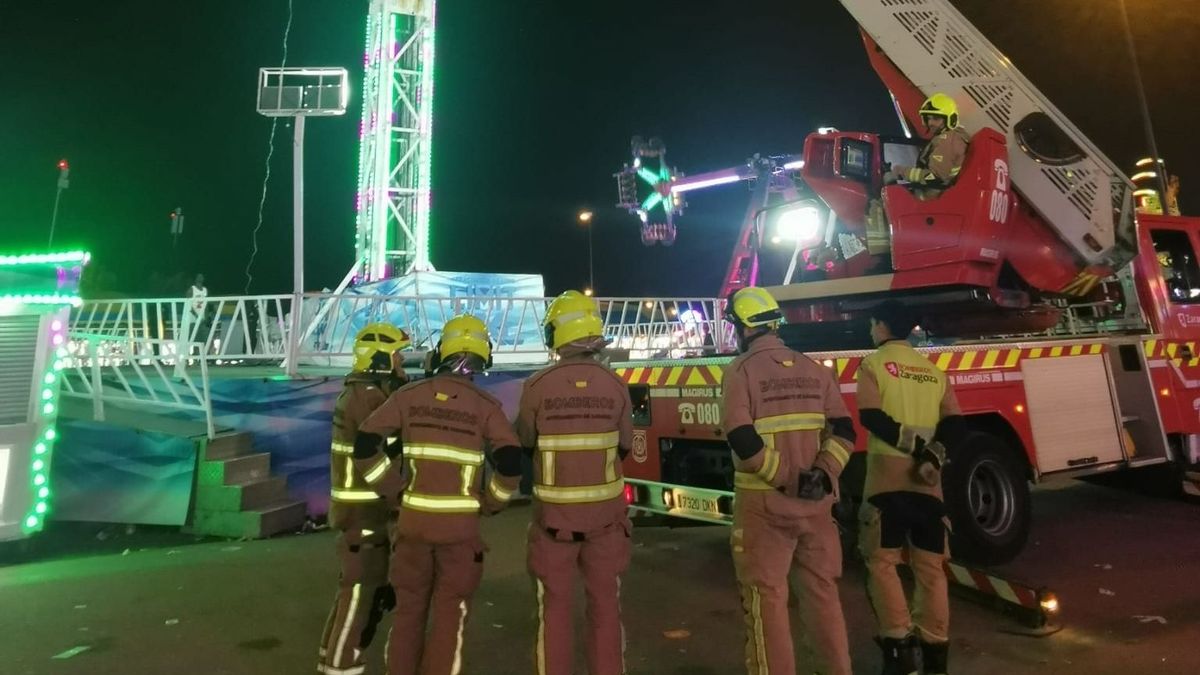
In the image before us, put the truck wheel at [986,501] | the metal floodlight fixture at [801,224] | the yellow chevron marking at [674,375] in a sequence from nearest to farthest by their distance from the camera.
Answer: the truck wheel at [986,501] < the yellow chevron marking at [674,375] < the metal floodlight fixture at [801,224]

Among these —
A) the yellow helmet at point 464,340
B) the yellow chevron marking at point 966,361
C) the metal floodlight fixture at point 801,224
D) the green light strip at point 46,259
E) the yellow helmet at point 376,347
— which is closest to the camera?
the yellow helmet at point 464,340

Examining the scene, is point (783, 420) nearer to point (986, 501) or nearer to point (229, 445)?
point (986, 501)

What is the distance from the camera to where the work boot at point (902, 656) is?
358 centimetres

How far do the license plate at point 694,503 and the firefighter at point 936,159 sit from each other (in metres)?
2.63

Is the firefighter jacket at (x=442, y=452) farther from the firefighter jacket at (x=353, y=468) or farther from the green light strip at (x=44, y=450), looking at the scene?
the green light strip at (x=44, y=450)

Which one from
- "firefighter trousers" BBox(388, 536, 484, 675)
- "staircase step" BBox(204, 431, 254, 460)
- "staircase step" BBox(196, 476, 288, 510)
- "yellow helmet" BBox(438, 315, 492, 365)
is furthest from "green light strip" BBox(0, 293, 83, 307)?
"firefighter trousers" BBox(388, 536, 484, 675)

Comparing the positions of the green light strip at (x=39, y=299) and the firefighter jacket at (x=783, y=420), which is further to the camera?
the green light strip at (x=39, y=299)

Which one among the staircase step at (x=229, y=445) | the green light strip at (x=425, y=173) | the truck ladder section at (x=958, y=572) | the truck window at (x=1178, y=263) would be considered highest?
the green light strip at (x=425, y=173)

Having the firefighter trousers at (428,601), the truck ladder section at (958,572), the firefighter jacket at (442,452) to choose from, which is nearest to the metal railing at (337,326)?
the truck ladder section at (958,572)

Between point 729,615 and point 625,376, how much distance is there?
81.0 inches

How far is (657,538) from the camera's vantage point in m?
6.93

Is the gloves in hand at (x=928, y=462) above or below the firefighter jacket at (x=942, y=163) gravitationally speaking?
below

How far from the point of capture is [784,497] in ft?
10.9

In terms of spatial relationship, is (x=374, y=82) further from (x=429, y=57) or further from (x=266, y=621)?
(x=266, y=621)
